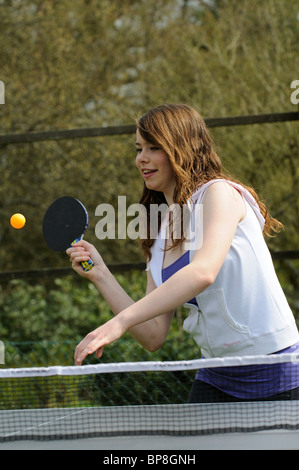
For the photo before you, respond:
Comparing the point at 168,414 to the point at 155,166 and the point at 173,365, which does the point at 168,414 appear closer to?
the point at 173,365

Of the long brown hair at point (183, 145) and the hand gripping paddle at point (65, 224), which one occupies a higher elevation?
the long brown hair at point (183, 145)

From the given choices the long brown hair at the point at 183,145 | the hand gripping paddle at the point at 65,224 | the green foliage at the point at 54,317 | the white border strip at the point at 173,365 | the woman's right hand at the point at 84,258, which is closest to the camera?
the white border strip at the point at 173,365

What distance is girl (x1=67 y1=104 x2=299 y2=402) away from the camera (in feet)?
5.40

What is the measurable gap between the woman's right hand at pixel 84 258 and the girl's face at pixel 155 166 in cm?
30

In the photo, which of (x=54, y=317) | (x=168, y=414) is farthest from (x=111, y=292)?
(x=54, y=317)

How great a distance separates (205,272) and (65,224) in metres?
0.80

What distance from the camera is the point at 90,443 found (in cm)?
179

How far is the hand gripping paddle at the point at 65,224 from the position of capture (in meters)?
2.26

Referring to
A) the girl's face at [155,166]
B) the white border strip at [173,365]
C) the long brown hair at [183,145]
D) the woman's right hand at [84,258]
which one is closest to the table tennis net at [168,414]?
the white border strip at [173,365]

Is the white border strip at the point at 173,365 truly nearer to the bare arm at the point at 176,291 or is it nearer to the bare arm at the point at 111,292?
the bare arm at the point at 176,291

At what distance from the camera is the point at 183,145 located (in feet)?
6.56

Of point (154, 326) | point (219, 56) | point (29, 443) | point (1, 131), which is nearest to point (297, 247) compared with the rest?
point (219, 56)

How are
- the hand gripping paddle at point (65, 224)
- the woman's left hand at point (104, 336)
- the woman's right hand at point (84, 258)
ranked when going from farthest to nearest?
the hand gripping paddle at point (65, 224), the woman's right hand at point (84, 258), the woman's left hand at point (104, 336)

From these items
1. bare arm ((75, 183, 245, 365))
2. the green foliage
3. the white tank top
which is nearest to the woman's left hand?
bare arm ((75, 183, 245, 365))
